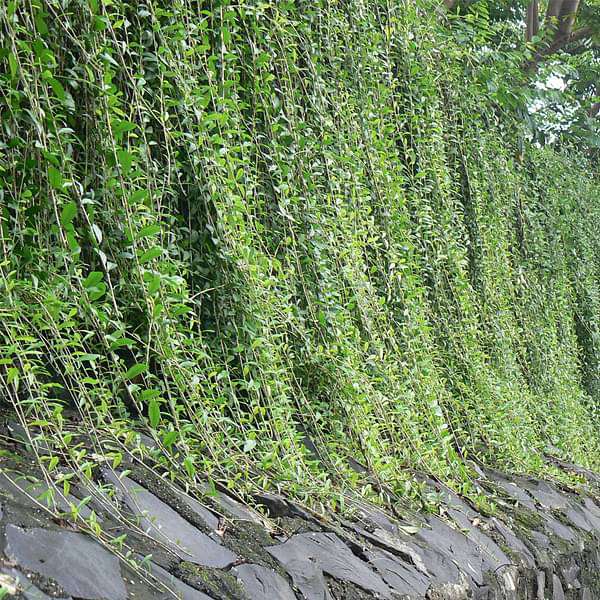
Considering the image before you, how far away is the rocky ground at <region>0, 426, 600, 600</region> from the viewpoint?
142 centimetres

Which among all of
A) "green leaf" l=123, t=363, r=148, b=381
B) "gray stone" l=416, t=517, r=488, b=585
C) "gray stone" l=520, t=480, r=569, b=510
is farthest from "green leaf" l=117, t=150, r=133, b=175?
"gray stone" l=520, t=480, r=569, b=510

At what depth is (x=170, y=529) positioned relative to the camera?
1.81m

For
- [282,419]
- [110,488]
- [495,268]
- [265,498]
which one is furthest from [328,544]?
[495,268]

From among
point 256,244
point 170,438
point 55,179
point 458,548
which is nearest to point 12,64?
point 55,179

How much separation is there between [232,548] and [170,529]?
175 mm

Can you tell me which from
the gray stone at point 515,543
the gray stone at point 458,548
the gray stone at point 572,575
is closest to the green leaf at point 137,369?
the gray stone at point 458,548

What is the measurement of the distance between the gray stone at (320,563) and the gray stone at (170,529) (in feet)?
0.59

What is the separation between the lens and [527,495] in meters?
3.91

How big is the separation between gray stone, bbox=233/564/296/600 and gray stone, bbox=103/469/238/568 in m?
0.04

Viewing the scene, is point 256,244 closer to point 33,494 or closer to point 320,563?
point 320,563

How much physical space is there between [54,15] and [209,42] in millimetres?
698

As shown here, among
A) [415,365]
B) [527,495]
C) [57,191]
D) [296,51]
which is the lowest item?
[527,495]

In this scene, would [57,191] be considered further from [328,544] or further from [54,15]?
[328,544]

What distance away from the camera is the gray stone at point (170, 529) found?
1756 mm
